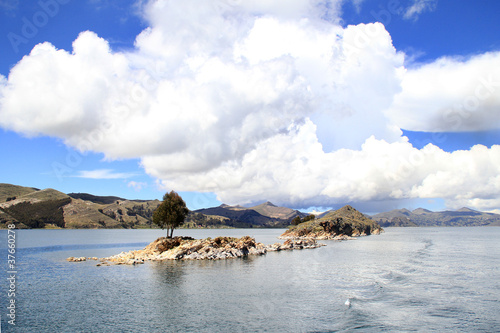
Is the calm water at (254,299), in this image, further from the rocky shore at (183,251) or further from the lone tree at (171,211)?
the lone tree at (171,211)

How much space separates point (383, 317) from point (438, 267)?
173 feet

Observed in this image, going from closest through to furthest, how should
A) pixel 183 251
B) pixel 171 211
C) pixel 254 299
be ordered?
pixel 254 299, pixel 183 251, pixel 171 211

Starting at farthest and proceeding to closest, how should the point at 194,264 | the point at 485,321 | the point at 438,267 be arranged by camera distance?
the point at 194,264
the point at 438,267
the point at 485,321

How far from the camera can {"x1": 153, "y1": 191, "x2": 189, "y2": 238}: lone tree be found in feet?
383

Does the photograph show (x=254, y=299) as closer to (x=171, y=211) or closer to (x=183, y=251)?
(x=183, y=251)

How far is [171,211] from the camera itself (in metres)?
117

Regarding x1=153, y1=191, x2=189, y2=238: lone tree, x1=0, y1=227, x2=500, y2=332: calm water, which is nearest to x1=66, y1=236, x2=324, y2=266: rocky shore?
x1=153, y1=191, x2=189, y2=238: lone tree

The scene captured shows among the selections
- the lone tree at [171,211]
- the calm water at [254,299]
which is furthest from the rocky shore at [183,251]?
the calm water at [254,299]

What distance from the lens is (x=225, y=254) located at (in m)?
105

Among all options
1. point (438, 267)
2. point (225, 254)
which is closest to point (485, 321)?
point (438, 267)

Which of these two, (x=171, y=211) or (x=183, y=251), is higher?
(x=171, y=211)

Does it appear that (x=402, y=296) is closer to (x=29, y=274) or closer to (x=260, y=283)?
(x=260, y=283)

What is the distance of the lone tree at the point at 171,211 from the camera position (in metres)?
117

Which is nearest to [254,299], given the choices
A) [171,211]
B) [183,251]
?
[183,251]
